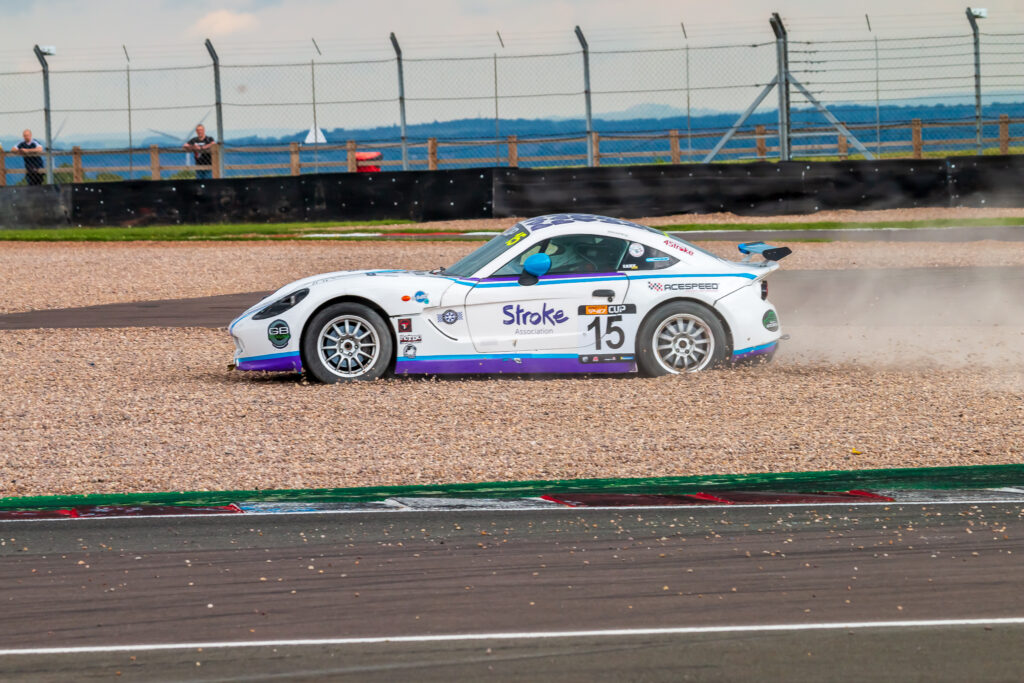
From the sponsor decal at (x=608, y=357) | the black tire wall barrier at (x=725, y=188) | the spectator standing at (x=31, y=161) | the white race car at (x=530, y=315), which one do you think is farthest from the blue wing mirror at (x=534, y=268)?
the spectator standing at (x=31, y=161)

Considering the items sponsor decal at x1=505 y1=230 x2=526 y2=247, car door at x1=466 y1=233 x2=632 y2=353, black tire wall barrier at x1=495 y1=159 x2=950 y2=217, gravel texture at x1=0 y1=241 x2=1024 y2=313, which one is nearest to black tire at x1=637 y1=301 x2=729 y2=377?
car door at x1=466 y1=233 x2=632 y2=353

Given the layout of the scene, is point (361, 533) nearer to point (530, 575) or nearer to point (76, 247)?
point (530, 575)

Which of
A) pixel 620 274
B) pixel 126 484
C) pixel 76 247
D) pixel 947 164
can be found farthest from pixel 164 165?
pixel 126 484

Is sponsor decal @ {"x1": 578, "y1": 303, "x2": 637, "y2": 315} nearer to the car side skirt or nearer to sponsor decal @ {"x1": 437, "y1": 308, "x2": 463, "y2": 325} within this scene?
the car side skirt

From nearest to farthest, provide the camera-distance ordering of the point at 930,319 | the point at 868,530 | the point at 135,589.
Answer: the point at 135,589 → the point at 868,530 → the point at 930,319

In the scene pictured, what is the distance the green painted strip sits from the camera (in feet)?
22.1

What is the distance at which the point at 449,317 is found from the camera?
32.7 feet

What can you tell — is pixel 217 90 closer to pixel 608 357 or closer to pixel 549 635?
pixel 608 357

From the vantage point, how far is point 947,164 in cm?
2208

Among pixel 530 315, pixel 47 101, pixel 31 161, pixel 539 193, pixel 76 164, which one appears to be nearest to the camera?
pixel 530 315

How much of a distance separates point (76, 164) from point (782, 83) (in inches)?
545

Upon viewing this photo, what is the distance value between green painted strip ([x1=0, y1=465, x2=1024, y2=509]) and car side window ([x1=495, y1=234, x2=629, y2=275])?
129 inches

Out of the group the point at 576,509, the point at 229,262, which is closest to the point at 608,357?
the point at 576,509

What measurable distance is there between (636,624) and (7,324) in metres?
11.3
